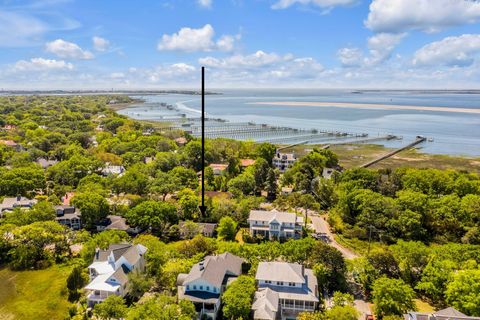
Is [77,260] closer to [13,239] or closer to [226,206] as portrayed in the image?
[13,239]

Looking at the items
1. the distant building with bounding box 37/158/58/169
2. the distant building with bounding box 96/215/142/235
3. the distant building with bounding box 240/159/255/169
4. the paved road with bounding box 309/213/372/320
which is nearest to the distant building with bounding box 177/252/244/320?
the paved road with bounding box 309/213/372/320

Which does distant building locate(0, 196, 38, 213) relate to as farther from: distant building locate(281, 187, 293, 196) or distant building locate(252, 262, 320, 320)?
distant building locate(281, 187, 293, 196)

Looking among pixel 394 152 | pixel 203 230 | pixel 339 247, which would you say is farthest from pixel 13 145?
pixel 394 152

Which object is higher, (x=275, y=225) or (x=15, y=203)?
(x=15, y=203)

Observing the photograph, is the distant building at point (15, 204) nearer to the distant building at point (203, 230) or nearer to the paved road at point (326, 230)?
the distant building at point (203, 230)

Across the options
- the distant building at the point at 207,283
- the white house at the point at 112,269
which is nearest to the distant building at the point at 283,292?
the distant building at the point at 207,283

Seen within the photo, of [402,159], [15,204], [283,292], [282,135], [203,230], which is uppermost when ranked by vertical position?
[282,135]

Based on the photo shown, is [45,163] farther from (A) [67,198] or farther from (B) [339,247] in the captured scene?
(B) [339,247]
